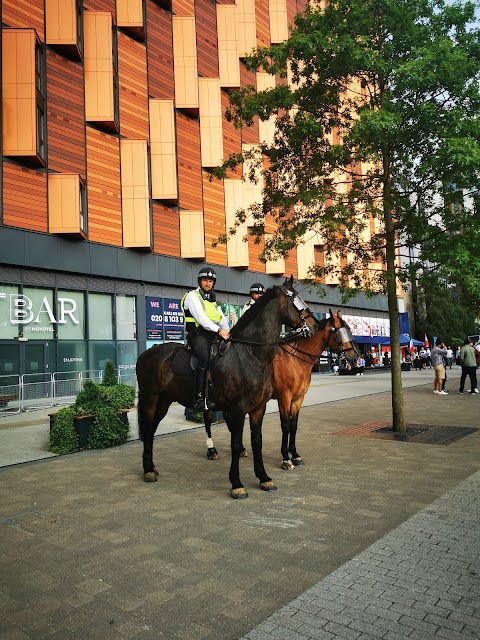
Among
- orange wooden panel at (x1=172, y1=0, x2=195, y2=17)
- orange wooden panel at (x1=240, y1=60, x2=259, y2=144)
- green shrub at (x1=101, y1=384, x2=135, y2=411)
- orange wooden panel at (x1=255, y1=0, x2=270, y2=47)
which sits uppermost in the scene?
orange wooden panel at (x1=255, y1=0, x2=270, y2=47)

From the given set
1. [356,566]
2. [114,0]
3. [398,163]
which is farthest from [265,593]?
[114,0]

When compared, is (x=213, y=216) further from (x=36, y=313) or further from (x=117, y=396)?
(x=117, y=396)

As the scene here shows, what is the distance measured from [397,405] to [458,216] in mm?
4320

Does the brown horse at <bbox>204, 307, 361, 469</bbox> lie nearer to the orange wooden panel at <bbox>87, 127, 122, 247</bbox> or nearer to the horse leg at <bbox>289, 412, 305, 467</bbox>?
the horse leg at <bbox>289, 412, 305, 467</bbox>

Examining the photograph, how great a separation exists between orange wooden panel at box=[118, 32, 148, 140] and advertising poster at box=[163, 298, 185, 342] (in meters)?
9.11

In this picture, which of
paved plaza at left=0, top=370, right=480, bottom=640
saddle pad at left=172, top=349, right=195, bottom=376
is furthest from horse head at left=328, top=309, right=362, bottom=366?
saddle pad at left=172, top=349, right=195, bottom=376

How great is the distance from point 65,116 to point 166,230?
744 centimetres

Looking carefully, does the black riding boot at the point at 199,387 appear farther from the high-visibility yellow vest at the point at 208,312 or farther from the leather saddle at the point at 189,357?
the high-visibility yellow vest at the point at 208,312

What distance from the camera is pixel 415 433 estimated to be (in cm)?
1009

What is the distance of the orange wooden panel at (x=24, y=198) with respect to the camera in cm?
1927

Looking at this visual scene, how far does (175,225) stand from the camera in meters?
26.5

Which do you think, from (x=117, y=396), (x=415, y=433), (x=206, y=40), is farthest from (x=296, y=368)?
(x=206, y=40)

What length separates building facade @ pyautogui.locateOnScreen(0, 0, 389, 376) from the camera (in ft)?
64.8

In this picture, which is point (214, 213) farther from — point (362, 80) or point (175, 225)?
point (362, 80)
